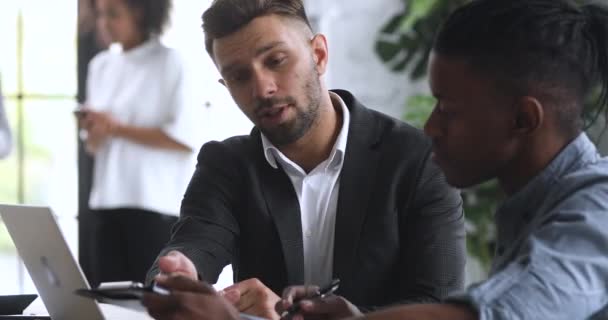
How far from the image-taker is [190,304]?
116cm

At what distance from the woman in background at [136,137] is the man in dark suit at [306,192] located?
1.37m

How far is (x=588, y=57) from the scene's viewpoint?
3.87ft

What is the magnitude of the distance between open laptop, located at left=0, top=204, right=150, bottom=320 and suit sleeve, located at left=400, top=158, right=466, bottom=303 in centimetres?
57

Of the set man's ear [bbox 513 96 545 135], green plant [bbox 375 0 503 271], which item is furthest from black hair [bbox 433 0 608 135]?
green plant [bbox 375 0 503 271]

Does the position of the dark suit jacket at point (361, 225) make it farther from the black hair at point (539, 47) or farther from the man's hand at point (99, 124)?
the man's hand at point (99, 124)

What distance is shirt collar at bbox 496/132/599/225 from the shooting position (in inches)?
45.3

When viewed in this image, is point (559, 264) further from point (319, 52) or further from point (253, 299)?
point (319, 52)

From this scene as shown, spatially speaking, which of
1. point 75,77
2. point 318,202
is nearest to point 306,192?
point 318,202

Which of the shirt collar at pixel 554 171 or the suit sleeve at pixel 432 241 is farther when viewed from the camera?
the suit sleeve at pixel 432 241

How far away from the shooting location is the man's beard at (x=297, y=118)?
190 cm

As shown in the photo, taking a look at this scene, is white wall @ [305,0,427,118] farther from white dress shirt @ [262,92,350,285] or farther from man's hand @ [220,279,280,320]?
man's hand @ [220,279,280,320]

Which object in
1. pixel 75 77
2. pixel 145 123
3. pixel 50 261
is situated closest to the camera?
pixel 50 261

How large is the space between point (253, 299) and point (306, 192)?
35 centimetres

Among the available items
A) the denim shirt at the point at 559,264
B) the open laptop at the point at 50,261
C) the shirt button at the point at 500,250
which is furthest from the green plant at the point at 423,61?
the denim shirt at the point at 559,264
